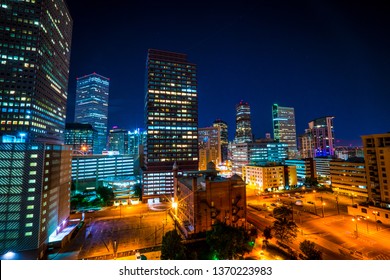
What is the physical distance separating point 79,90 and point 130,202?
12385cm

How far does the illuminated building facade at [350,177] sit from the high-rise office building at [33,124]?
51.6 metres

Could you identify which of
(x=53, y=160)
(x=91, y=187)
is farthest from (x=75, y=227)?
(x=91, y=187)

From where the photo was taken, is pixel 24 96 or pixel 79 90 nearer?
pixel 24 96

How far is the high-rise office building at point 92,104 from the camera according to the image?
126 metres

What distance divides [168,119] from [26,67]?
3296 cm

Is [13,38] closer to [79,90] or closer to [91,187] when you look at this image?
[91,187]

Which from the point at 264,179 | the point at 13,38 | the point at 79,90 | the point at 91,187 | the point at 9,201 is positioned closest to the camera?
the point at 9,201

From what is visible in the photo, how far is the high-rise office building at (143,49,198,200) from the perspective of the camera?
43188 millimetres

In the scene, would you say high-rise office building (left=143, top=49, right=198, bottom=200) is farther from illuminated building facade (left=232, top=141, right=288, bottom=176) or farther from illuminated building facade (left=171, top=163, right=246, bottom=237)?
illuminated building facade (left=232, top=141, right=288, bottom=176)

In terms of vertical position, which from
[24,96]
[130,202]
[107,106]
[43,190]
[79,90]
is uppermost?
[79,90]

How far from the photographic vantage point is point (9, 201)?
715 inches

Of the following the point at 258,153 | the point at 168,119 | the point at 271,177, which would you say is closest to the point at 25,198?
the point at 168,119

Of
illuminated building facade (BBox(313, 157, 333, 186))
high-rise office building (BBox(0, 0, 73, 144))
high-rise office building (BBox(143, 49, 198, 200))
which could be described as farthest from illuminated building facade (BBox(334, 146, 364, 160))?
high-rise office building (BBox(0, 0, 73, 144))

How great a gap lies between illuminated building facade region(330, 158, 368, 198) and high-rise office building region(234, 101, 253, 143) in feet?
303
